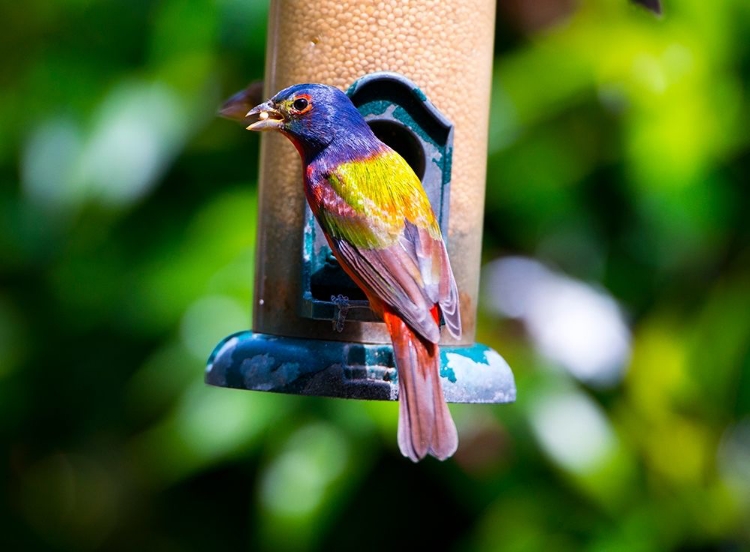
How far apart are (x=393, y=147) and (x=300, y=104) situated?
46 centimetres

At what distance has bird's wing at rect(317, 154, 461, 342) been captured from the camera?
3.08m

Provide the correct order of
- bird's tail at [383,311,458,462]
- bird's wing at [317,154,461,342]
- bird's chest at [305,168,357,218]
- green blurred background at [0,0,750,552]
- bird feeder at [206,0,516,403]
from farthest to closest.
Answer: green blurred background at [0,0,750,552]
bird feeder at [206,0,516,403]
bird's chest at [305,168,357,218]
bird's wing at [317,154,461,342]
bird's tail at [383,311,458,462]

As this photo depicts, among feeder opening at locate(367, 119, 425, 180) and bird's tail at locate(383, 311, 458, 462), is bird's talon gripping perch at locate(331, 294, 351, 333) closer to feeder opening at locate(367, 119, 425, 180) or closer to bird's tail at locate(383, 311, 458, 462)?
bird's tail at locate(383, 311, 458, 462)

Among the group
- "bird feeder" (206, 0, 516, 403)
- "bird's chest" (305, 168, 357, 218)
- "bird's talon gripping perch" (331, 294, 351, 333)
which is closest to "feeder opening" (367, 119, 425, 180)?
"bird feeder" (206, 0, 516, 403)

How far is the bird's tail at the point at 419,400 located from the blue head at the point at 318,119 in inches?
19.5

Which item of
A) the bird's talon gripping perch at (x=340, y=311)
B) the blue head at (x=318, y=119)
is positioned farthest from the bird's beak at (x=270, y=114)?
the bird's talon gripping perch at (x=340, y=311)

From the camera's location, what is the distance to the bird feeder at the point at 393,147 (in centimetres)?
334

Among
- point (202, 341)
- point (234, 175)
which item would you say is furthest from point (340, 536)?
point (234, 175)

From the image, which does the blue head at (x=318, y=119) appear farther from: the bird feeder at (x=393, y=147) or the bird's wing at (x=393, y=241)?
the bird feeder at (x=393, y=147)

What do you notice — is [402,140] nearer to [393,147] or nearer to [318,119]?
[393,147]

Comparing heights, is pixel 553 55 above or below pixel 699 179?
above

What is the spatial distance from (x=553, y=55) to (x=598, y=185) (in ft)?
2.18

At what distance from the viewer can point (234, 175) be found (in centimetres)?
582

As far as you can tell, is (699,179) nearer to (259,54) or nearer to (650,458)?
(650,458)
